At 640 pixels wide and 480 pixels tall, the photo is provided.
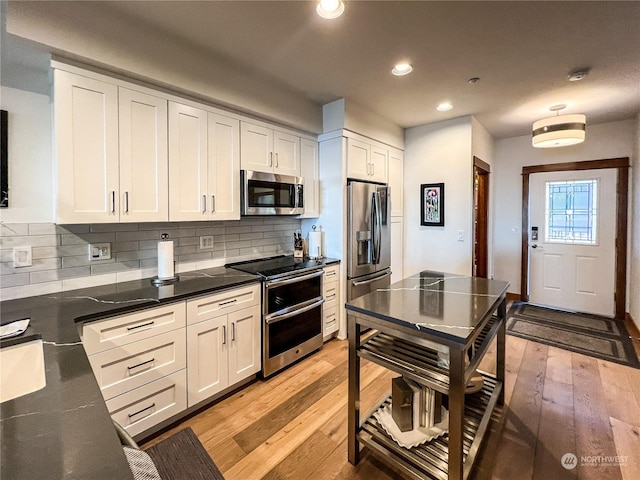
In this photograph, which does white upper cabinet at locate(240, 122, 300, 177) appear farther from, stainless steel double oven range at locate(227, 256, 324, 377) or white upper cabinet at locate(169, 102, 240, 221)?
stainless steel double oven range at locate(227, 256, 324, 377)

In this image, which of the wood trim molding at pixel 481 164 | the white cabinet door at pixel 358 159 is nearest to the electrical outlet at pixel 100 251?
the white cabinet door at pixel 358 159

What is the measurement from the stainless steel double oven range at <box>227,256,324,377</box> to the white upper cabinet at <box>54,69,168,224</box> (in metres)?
0.99

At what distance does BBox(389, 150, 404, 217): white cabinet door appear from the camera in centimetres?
390

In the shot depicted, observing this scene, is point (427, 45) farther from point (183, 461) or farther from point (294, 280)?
point (183, 461)

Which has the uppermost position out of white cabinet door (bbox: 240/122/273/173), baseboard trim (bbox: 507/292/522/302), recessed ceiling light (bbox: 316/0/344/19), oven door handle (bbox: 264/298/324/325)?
recessed ceiling light (bbox: 316/0/344/19)

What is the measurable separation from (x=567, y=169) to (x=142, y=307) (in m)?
5.38

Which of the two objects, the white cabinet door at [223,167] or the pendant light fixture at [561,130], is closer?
the white cabinet door at [223,167]

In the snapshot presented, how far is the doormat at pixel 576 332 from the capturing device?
2.99 meters

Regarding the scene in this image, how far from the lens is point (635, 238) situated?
3568mm

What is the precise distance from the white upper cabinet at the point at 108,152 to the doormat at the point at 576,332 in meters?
4.07

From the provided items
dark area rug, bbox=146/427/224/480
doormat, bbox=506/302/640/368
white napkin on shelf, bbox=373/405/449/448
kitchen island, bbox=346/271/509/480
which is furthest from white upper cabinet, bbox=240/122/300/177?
doormat, bbox=506/302/640/368

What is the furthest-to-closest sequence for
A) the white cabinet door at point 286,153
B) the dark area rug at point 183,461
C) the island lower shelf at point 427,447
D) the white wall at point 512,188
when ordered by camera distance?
the white wall at point 512,188 < the white cabinet door at point 286,153 < the island lower shelf at point 427,447 < the dark area rug at point 183,461

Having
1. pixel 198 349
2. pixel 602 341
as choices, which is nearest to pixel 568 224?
pixel 602 341

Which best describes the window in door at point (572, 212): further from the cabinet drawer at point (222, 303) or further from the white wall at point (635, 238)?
the cabinet drawer at point (222, 303)
